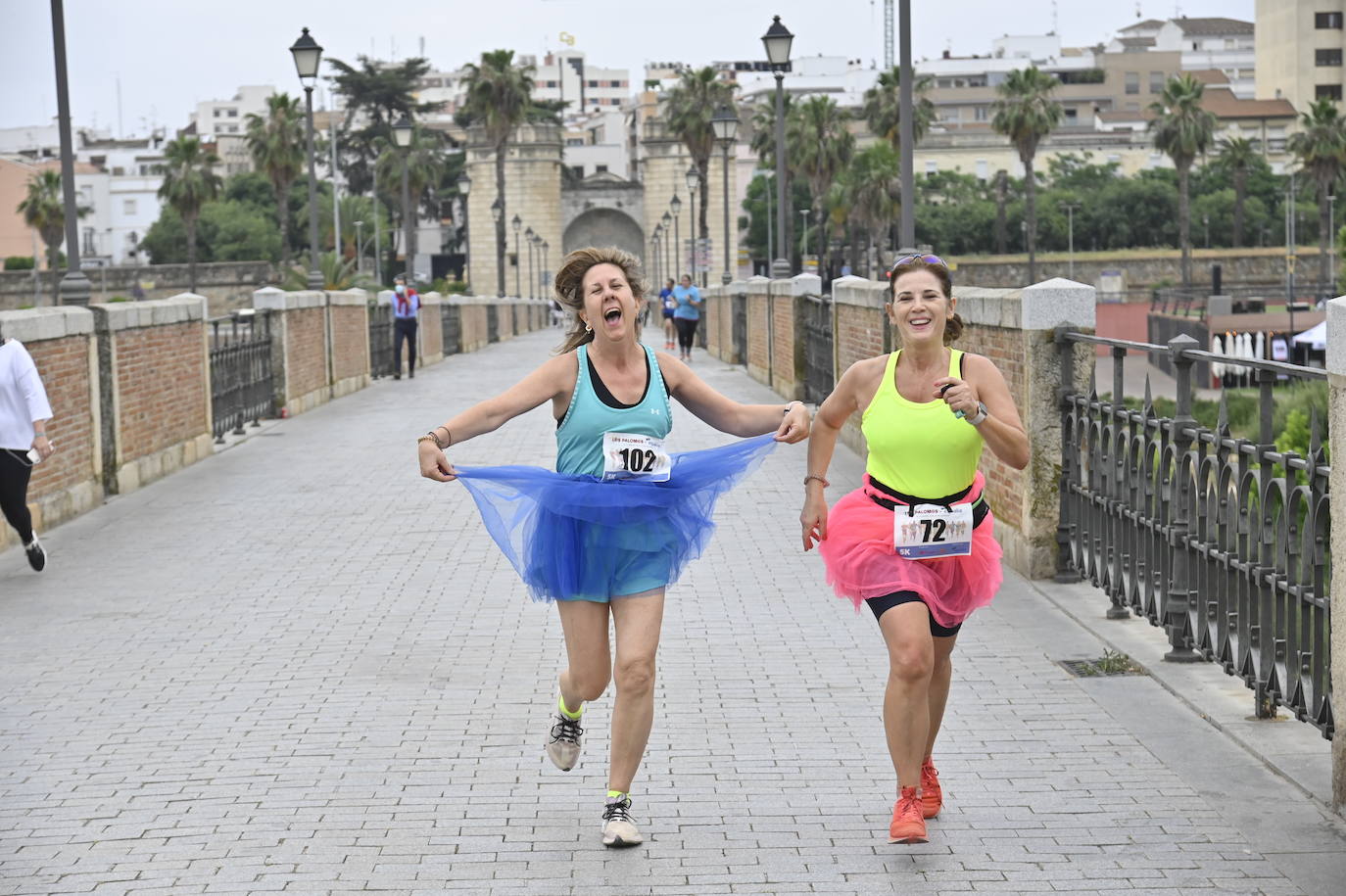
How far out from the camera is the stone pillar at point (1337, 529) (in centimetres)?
549

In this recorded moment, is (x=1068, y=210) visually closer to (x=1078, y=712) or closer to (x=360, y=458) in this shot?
(x=360, y=458)

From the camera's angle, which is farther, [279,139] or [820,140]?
[820,140]

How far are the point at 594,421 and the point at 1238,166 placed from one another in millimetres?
112283

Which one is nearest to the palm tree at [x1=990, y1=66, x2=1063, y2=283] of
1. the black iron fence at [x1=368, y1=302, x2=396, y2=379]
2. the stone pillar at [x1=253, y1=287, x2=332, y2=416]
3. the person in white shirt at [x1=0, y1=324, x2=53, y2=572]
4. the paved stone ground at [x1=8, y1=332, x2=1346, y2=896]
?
the black iron fence at [x1=368, y1=302, x2=396, y2=379]

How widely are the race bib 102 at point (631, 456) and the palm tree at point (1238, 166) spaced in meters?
110

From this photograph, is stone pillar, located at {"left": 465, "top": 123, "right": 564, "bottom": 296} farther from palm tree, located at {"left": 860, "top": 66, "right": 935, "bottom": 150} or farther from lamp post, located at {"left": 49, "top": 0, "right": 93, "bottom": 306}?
lamp post, located at {"left": 49, "top": 0, "right": 93, "bottom": 306}

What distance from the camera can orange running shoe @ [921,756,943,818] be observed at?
5.67 metres

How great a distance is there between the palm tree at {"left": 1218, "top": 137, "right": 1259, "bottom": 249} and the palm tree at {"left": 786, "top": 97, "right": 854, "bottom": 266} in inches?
1157

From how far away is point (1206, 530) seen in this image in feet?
24.7

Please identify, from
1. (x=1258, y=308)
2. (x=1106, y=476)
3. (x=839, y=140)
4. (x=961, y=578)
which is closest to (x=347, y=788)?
(x=961, y=578)

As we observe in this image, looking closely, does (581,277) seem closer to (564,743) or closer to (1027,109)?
(564,743)

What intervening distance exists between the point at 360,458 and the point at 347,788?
12173 millimetres

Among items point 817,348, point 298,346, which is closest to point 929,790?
point 817,348

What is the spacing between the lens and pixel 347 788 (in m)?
6.21
